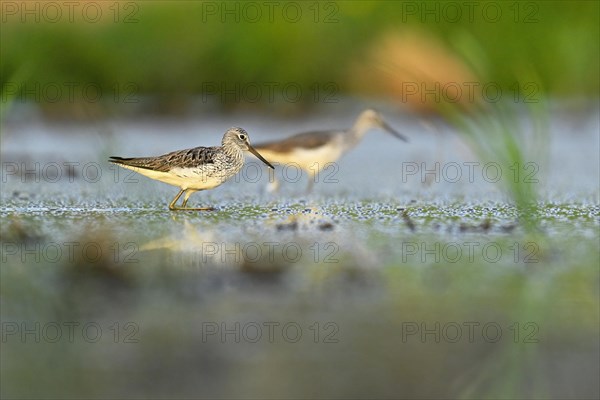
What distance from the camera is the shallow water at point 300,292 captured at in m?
4.38

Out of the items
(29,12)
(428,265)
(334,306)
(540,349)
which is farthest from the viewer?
(29,12)

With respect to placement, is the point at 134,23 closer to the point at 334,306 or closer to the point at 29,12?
the point at 29,12

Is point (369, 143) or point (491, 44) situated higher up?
point (491, 44)

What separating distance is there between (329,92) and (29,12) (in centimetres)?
463

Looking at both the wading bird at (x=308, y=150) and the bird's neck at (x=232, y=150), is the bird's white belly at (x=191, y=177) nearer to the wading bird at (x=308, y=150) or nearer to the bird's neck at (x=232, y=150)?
the bird's neck at (x=232, y=150)

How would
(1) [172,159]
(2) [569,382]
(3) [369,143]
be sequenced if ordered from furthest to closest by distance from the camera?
1. (3) [369,143]
2. (1) [172,159]
3. (2) [569,382]

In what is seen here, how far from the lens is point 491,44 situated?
17.2m

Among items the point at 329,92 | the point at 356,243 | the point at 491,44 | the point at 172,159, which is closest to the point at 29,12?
the point at 329,92

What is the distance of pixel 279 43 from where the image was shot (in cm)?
1700

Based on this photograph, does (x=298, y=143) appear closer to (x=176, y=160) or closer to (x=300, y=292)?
(x=176, y=160)

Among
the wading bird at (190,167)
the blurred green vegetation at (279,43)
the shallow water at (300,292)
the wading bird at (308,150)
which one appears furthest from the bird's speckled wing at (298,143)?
the blurred green vegetation at (279,43)

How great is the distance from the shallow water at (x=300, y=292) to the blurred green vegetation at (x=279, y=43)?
6711 millimetres

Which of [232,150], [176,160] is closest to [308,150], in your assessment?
[232,150]

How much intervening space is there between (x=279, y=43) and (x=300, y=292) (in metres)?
11.7
